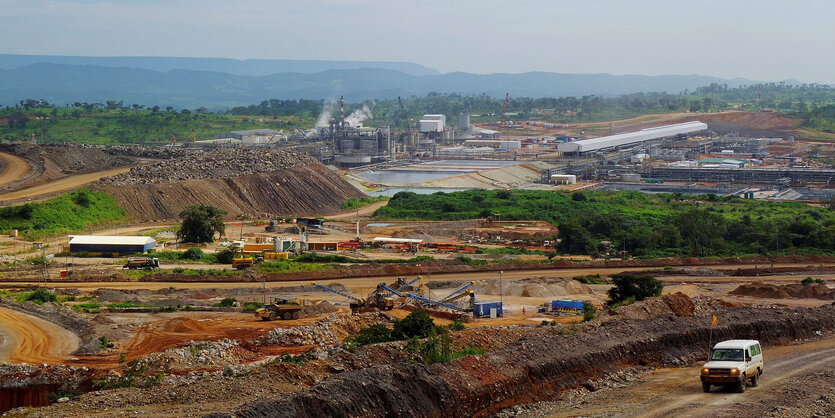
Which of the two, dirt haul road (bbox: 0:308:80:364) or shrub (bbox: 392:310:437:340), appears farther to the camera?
dirt haul road (bbox: 0:308:80:364)

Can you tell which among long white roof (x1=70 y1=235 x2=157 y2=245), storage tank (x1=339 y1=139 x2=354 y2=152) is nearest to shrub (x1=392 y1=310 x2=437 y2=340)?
long white roof (x1=70 y1=235 x2=157 y2=245)

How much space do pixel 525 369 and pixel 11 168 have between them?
2864 inches

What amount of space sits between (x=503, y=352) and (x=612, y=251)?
3593 cm

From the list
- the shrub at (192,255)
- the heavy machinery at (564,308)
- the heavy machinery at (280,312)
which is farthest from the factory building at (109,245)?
the heavy machinery at (564,308)

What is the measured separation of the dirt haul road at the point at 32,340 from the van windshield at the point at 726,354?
19167 mm

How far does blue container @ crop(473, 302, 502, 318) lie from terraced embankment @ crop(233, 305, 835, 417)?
8.05 metres

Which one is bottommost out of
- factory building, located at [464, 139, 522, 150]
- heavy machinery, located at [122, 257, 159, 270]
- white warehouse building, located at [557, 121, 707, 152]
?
factory building, located at [464, 139, 522, 150]

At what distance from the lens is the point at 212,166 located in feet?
291

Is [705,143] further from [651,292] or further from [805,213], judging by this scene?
[651,292]

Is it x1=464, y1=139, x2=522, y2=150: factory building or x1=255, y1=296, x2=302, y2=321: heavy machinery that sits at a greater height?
x1=255, y1=296, x2=302, y2=321: heavy machinery

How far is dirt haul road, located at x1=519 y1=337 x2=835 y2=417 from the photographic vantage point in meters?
23.6

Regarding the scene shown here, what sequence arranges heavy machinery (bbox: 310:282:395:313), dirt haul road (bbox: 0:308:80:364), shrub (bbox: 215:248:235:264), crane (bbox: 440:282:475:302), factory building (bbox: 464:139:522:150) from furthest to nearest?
1. factory building (bbox: 464:139:522:150)
2. shrub (bbox: 215:248:235:264)
3. crane (bbox: 440:282:475:302)
4. heavy machinery (bbox: 310:282:395:313)
5. dirt haul road (bbox: 0:308:80:364)

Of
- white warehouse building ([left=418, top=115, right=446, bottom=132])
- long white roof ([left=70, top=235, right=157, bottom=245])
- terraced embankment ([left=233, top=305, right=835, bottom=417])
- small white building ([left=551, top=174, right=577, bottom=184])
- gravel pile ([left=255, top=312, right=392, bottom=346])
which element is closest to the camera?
terraced embankment ([left=233, top=305, right=835, bottom=417])

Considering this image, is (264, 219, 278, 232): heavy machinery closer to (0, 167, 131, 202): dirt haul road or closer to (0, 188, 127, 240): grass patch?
(0, 188, 127, 240): grass patch
